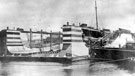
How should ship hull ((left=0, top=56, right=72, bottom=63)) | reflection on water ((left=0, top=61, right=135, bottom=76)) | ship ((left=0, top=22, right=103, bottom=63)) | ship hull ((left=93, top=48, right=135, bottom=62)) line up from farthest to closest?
ship ((left=0, top=22, right=103, bottom=63))
ship hull ((left=93, top=48, right=135, bottom=62))
ship hull ((left=0, top=56, right=72, bottom=63))
reflection on water ((left=0, top=61, right=135, bottom=76))

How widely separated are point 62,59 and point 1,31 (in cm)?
1196

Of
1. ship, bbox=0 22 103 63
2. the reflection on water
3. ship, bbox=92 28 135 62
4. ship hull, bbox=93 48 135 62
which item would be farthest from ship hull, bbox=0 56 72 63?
ship hull, bbox=93 48 135 62

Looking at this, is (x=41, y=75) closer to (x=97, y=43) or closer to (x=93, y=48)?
(x=93, y=48)

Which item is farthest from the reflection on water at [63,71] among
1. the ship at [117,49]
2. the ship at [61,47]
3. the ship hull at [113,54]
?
the ship hull at [113,54]

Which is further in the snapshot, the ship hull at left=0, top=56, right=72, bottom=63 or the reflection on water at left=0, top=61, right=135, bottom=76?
the ship hull at left=0, top=56, right=72, bottom=63

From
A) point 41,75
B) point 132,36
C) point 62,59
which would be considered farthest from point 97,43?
point 41,75

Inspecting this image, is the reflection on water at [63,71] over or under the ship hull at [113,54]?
under

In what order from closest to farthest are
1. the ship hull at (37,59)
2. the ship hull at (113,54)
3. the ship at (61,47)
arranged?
the ship hull at (37,59)
the ship hull at (113,54)
the ship at (61,47)

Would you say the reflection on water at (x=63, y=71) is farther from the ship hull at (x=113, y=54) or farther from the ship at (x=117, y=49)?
the ship hull at (x=113, y=54)

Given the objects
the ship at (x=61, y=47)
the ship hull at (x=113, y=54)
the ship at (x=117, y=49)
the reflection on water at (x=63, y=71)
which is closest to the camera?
the reflection on water at (x=63, y=71)

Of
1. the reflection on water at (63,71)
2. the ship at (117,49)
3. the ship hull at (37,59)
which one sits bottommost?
the reflection on water at (63,71)

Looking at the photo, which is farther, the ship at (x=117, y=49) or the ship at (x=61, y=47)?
the ship at (x=61, y=47)

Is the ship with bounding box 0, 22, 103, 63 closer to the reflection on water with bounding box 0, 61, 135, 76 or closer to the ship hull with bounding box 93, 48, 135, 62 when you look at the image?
the ship hull with bounding box 93, 48, 135, 62

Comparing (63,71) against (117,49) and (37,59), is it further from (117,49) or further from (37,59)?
(117,49)
